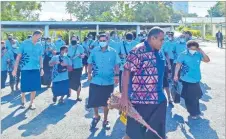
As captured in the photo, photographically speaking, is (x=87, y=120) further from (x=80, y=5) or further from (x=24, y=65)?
(x=80, y=5)

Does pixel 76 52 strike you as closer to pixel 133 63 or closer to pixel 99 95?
pixel 99 95

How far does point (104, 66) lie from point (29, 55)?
91.4 inches

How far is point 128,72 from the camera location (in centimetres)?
430

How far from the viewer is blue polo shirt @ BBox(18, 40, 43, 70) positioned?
7.95 metres

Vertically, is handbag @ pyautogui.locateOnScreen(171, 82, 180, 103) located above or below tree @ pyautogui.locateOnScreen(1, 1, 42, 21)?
below

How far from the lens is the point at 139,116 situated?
14.1ft

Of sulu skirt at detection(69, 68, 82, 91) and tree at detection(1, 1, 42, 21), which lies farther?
tree at detection(1, 1, 42, 21)

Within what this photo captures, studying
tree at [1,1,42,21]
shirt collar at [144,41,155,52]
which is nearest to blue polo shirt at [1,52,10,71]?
shirt collar at [144,41,155,52]

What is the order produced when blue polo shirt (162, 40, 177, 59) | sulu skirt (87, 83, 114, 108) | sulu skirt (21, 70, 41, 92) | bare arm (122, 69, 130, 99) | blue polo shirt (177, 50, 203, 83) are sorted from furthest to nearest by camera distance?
blue polo shirt (162, 40, 177, 59) < sulu skirt (21, 70, 41, 92) < blue polo shirt (177, 50, 203, 83) < sulu skirt (87, 83, 114, 108) < bare arm (122, 69, 130, 99)

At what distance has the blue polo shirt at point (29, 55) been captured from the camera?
26.1 feet

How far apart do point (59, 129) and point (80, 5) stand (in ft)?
217

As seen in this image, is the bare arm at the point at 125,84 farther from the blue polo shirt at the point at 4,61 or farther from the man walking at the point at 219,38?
the man walking at the point at 219,38

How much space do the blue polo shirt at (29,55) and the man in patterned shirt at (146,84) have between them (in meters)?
4.21

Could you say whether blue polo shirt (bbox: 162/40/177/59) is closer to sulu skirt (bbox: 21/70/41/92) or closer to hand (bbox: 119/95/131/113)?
sulu skirt (bbox: 21/70/41/92)
